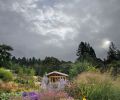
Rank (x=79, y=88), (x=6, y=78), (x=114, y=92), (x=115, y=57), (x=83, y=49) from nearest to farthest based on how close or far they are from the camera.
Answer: (x=114, y=92) < (x=79, y=88) < (x=6, y=78) < (x=115, y=57) < (x=83, y=49)

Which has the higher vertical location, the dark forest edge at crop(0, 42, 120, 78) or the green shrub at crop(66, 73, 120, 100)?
the dark forest edge at crop(0, 42, 120, 78)

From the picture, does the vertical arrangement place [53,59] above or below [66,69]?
above

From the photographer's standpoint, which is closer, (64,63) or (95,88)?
(95,88)

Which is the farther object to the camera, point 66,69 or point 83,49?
point 83,49

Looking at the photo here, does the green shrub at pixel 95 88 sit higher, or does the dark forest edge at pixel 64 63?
the dark forest edge at pixel 64 63

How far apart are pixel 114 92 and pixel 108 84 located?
0.40 metres

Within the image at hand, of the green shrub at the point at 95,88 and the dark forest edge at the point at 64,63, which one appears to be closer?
the green shrub at the point at 95,88

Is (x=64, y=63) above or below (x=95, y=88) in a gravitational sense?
above

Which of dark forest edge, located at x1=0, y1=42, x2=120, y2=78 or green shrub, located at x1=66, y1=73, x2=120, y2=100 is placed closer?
green shrub, located at x1=66, y1=73, x2=120, y2=100

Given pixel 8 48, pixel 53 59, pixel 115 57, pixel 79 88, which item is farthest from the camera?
pixel 53 59

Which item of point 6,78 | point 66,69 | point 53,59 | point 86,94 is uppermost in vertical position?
point 53,59

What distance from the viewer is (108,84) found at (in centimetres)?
877

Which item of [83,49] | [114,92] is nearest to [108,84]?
[114,92]

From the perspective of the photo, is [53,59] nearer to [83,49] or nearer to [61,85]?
[83,49]
